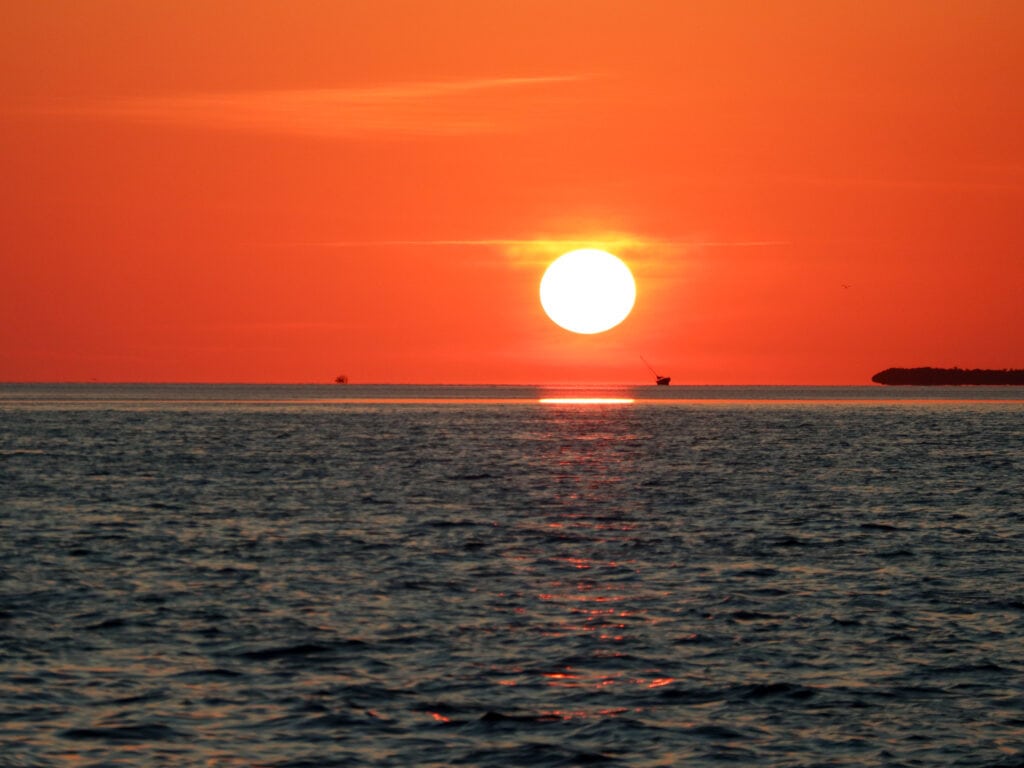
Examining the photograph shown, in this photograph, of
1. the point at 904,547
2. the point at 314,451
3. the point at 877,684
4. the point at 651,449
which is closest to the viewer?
the point at 877,684

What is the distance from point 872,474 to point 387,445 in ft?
159

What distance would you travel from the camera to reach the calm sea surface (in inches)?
826

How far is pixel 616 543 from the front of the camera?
4566 cm

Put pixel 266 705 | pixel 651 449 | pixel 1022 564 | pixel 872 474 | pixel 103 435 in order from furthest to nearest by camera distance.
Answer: pixel 103 435 < pixel 651 449 < pixel 872 474 < pixel 1022 564 < pixel 266 705

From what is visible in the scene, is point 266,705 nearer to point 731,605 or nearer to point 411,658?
point 411,658

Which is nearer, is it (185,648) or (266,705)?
(266,705)

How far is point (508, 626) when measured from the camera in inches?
1163

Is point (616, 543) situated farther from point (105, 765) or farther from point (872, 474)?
point (872, 474)

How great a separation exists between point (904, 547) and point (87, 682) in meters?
28.7

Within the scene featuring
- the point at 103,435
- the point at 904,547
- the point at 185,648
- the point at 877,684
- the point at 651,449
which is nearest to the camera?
the point at 877,684

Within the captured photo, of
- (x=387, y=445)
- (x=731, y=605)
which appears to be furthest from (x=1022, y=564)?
(x=387, y=445)

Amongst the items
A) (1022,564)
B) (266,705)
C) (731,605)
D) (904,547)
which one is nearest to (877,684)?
(731,605)

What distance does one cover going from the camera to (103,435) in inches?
5276

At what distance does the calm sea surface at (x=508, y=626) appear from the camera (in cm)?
2098
